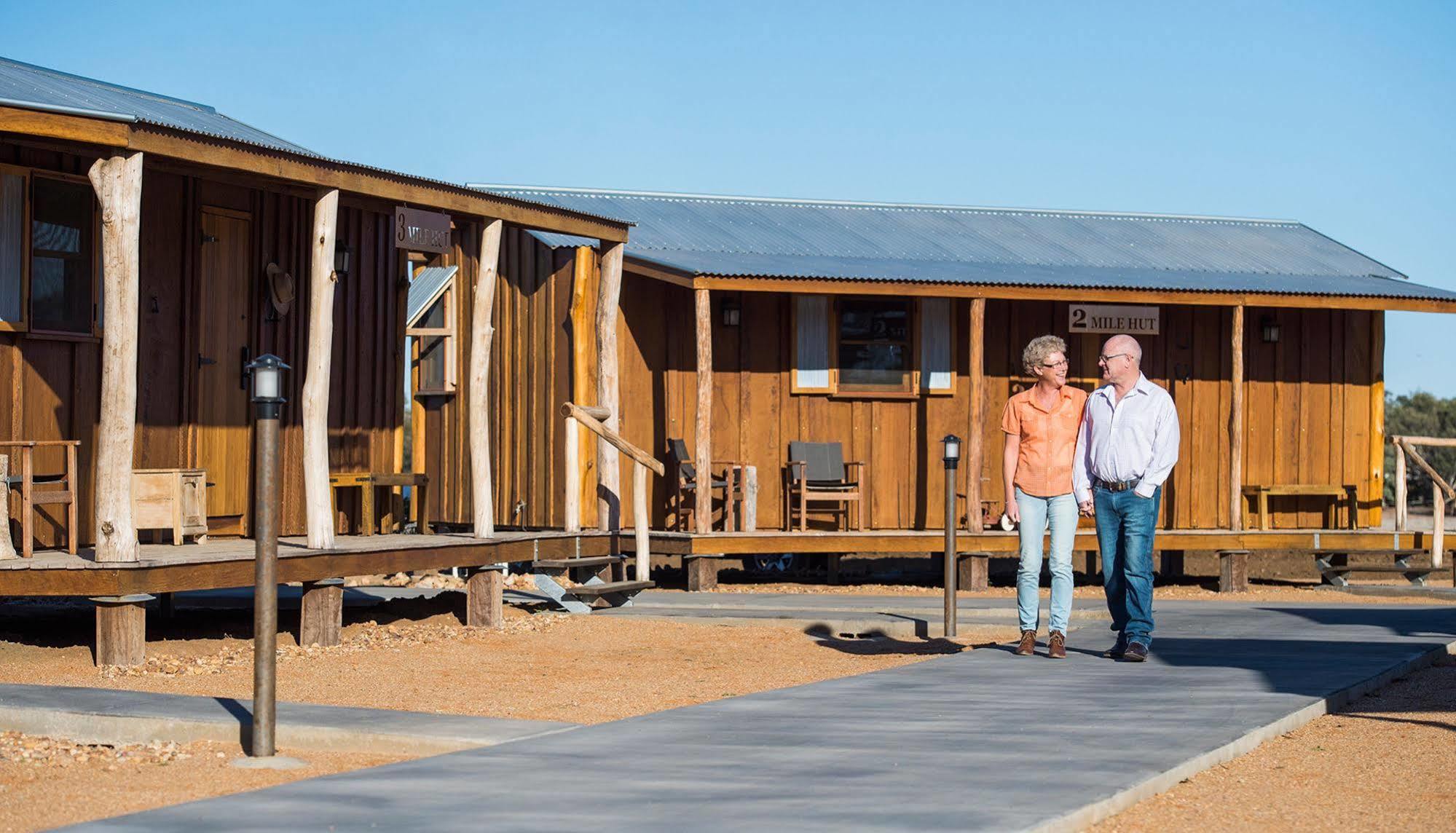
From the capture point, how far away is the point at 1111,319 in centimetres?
1672

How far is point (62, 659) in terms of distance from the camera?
895cm

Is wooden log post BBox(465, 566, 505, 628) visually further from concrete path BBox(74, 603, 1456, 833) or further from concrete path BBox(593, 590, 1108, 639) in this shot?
concrete path BBox(74, 603, 1456, 833)

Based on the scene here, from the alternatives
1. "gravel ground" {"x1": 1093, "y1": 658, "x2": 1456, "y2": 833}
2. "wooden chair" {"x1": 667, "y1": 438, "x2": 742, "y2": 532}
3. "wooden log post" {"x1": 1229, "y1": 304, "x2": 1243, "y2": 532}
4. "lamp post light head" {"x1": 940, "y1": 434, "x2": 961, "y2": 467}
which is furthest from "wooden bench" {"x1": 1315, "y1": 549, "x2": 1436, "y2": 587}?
"gravel ground" {"x1": 1093, "y1": 658, "x2": 1456, "y2": 833}

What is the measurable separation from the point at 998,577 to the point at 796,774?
13.1m

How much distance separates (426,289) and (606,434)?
4.02m

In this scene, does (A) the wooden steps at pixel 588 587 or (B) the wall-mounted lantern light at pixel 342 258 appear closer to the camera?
(A) the wooden steps at pixel 588 587

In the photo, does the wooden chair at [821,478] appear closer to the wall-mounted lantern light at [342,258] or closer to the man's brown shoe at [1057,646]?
the wall-mounted lantern light at [342,258]

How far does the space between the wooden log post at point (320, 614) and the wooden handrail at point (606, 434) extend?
2.61m

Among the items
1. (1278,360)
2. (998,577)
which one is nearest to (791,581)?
(998,577)

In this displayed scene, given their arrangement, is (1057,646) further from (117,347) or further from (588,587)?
(117,347)

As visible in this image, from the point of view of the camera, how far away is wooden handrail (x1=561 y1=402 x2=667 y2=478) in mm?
12203

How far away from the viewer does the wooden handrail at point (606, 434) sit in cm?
1220

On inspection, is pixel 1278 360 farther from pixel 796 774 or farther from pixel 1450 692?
pixel 796 774

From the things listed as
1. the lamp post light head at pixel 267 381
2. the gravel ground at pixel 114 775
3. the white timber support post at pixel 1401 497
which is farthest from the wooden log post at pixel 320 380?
the white timber support post at pixel 1401 497
